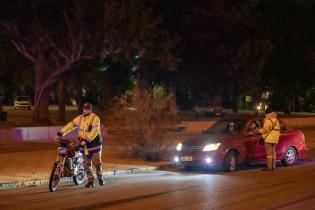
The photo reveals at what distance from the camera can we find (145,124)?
19.1 metres

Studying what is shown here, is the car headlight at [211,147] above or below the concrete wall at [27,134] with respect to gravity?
below

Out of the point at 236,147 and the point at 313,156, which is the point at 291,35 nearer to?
the point at 313,156

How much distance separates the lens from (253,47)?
39531mm

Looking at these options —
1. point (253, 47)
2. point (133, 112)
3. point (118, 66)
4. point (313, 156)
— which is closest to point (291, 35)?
point (253, 47)

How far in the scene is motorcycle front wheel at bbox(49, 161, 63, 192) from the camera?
12844 millimetres

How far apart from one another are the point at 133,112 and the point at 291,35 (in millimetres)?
30931

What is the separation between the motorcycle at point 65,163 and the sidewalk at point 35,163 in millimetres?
1376

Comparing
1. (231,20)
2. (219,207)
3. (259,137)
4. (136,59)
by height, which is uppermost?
(231,20)

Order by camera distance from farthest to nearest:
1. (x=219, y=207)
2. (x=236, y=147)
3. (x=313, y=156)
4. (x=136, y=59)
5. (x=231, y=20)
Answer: (x=231, y=20) → (x=136, y=59) → (x=313, y=156) → (x=236, y=147) → (x=219, y=207)

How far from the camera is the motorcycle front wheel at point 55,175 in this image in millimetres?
12844

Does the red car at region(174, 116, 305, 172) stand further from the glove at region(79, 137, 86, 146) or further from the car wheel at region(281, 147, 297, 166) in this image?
the glove at region(79, 137, 86, 146)

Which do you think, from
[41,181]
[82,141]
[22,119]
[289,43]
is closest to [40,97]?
[22,119]

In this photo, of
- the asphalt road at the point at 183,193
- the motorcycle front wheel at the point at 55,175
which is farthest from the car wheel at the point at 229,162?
the motorcycle front wheel at the point at 55,175

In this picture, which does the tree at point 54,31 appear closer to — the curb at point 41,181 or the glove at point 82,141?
the curb at point 41,181
